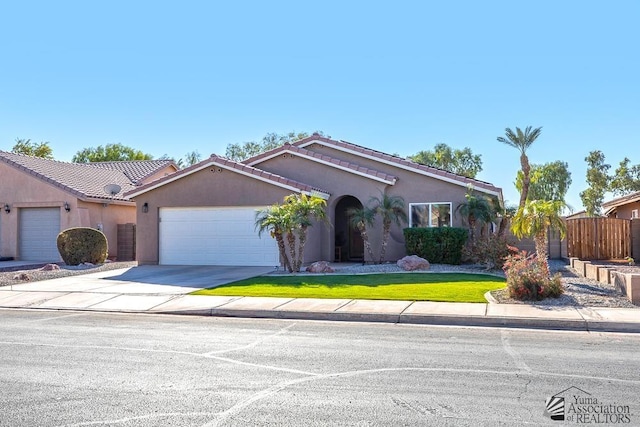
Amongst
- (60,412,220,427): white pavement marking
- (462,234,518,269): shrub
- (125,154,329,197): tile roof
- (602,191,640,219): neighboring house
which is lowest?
(60,412,220,427): white pavement marking

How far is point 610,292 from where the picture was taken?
1344 cm

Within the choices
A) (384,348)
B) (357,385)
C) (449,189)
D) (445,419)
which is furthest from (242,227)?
(445,419)

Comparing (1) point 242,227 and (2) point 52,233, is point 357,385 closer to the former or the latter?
(1) point 242,227

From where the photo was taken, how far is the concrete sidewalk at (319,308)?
10.5 metres

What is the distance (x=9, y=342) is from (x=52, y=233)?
18.6 meters

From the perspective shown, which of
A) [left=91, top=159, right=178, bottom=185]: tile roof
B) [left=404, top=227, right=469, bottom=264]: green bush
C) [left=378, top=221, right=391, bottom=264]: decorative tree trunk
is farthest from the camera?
[left=91, top=159, right=178, bottom=185]: tile roof

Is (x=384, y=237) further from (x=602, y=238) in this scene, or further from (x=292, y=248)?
(x=602, y=238)

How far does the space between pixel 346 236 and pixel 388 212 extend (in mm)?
3890

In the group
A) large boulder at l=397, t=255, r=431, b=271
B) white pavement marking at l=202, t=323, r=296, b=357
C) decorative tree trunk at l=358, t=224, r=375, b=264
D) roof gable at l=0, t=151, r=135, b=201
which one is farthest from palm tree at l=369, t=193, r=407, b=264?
roof gable at l=0, t=151, r=135, b=201

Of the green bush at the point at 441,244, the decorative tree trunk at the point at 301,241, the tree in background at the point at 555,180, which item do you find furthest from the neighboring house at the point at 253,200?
the tree in background at the point at 555,180

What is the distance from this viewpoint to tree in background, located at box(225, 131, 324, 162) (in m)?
53.6

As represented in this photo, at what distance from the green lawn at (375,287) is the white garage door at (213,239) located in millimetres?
3886

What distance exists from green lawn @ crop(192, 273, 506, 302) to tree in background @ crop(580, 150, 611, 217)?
105 feet

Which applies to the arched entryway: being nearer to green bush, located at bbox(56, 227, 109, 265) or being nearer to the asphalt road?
green bush, located at bbox(56, 227, 109, 265)
